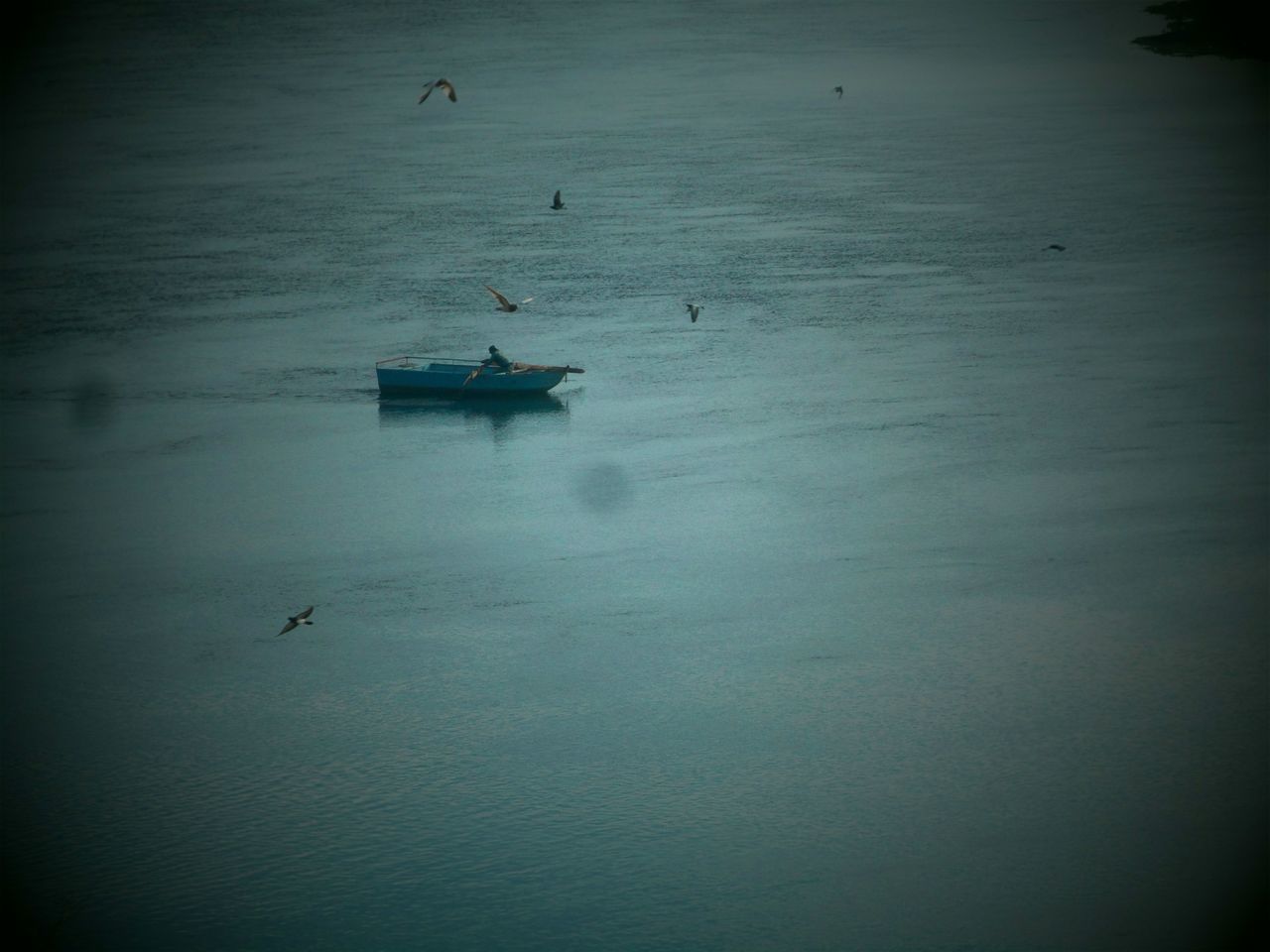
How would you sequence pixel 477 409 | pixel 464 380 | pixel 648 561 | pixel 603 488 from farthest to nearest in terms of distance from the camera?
pixel 477 409 < pixel 464 380 < pixel 603 488 < pixel 648 561

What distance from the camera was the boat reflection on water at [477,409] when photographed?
25.8 meters

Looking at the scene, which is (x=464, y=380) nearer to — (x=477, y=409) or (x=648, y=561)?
(x=477, y=409)

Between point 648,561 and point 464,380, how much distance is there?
694cm

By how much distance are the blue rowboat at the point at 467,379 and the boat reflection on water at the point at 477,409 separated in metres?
0.12

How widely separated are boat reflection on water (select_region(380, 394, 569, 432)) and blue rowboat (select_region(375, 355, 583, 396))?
0.12 meters

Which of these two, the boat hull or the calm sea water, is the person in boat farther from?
the calm sea water

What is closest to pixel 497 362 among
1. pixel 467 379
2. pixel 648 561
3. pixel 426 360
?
pixel 467 379

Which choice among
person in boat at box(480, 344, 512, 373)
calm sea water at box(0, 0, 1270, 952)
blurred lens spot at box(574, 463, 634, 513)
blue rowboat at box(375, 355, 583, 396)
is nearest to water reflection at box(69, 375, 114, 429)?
calm sea water at box(0, 0, 1270, 952)

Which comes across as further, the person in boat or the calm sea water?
the person in boat

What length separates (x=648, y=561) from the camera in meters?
20.6

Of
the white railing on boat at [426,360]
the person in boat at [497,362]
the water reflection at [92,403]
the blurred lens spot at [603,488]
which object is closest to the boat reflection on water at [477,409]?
the person in boat at [497,362]

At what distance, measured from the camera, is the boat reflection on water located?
1017 inches

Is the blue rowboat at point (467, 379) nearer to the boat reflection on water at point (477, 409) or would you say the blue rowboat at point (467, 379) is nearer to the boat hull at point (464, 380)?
the boat hull at point (464, 380)

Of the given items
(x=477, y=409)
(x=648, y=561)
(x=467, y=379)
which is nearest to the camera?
(x=648, y=561)
